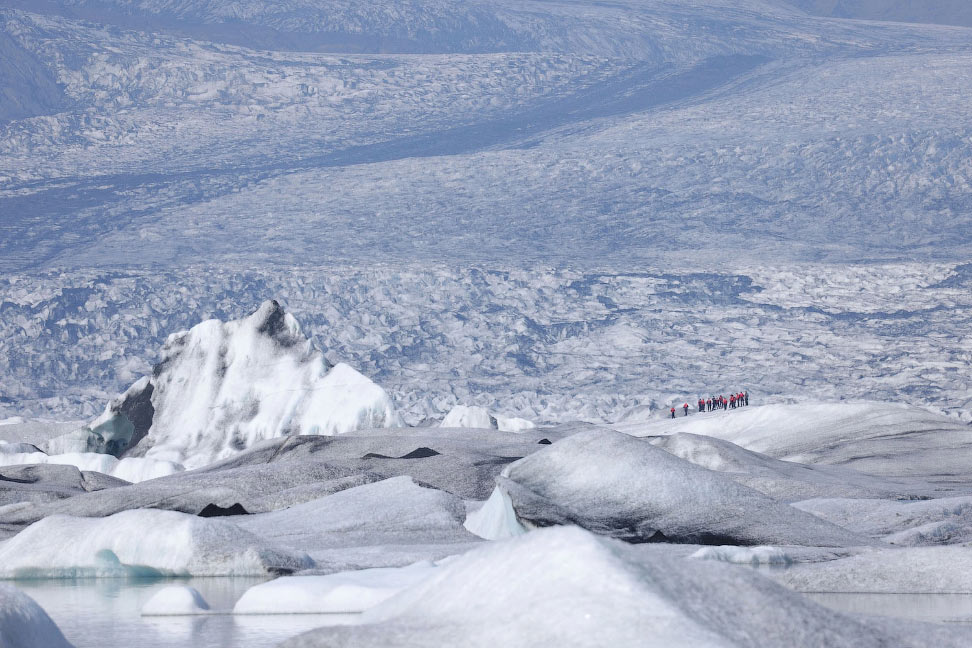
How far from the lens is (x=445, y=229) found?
53000 millimetres

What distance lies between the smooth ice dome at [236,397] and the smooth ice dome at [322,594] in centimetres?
1076

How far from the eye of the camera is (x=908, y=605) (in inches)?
236

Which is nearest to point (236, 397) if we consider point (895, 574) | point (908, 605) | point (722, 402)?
point (895, 574)

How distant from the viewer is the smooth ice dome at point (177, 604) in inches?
222

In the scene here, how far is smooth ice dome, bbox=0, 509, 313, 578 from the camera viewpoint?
710cm

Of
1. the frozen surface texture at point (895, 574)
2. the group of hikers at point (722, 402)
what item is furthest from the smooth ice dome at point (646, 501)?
the group of hikers at point (722, 402)

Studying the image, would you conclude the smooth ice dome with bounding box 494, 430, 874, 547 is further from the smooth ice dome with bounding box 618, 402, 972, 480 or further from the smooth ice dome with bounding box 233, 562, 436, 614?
the smooth ice dome with bounding box 618, 402, 972, 480

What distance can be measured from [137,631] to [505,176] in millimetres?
54478

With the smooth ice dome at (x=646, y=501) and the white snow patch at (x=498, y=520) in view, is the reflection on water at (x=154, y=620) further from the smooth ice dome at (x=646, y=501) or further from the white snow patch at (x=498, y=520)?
the smooth ice dome at (x=646, y=501)

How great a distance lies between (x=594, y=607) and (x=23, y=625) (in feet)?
5.94


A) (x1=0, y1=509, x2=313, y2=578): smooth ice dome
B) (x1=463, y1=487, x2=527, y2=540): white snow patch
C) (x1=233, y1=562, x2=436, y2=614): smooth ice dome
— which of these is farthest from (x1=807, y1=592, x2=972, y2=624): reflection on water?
(x1=0, y1=509, x2=313, y2=578): smooth ice dome

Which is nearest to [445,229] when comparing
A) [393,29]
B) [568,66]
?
[568,66]

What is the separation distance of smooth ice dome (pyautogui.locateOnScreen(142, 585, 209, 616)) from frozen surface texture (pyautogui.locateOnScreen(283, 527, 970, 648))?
2.18 m

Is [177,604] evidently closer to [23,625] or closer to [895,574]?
[23,625]
